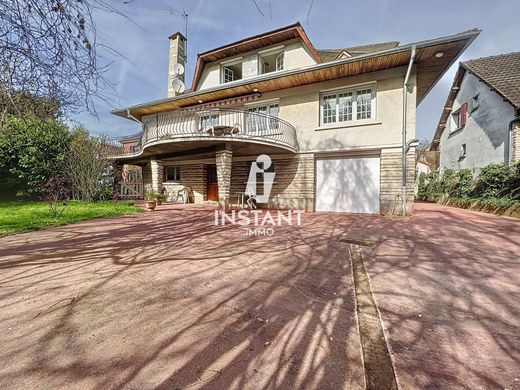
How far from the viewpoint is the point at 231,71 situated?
41.9 ft

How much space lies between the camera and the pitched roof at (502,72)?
9.62 meters

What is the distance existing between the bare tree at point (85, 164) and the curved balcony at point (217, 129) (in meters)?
3.62

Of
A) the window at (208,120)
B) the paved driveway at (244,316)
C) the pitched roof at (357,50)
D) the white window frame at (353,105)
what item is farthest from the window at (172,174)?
the pitched roof at (357,50)

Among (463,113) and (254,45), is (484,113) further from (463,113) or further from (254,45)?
(254,45)

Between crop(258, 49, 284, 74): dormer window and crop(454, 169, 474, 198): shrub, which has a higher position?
crop(258, 49, 284, 74): dormer window

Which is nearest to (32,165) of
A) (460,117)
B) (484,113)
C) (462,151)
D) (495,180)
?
(495,180)

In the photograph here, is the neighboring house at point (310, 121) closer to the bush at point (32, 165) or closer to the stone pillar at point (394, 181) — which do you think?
the stone pillar at point (394, 181)

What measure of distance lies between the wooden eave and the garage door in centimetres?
474

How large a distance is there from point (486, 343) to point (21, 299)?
4123mm

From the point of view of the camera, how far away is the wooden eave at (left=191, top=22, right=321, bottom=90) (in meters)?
10.2

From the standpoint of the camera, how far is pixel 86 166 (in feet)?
37.4

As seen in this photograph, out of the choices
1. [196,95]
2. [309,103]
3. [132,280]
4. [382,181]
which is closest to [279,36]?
[309,103]

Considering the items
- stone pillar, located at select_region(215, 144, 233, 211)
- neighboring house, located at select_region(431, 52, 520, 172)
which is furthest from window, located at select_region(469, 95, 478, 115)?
stone pillar, located at select_region(215, 144, 233, 211)

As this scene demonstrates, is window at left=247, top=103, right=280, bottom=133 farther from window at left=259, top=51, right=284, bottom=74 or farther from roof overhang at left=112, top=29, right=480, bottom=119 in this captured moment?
window at left=259, top=51, right=284, bottom=74
